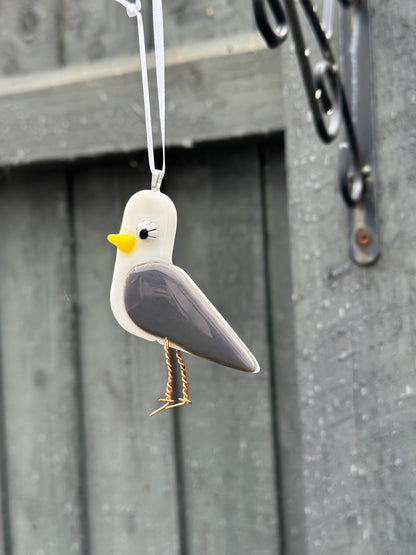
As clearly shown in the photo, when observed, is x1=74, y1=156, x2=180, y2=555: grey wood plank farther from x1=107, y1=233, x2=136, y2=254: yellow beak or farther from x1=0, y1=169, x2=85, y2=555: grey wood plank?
x1=107, y1=233, x2=136, y2=254: yellow beak

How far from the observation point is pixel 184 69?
0.81 m

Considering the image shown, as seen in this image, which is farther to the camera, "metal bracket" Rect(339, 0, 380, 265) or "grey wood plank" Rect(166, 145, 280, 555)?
"grey wood plank" Rect(166, 145, 280, 555)

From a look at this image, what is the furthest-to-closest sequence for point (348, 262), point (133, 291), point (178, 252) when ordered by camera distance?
point (178, 252) < point (348, 262) < point (133, 291)

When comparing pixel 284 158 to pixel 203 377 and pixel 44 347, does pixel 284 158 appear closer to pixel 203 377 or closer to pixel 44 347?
pixel 203 377

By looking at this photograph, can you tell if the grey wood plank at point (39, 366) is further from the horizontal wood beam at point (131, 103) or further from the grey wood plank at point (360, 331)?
the grey wood plank at point (360, 331)

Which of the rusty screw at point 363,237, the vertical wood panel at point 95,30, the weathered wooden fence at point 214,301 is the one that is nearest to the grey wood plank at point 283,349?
the weathered wooden fence at point 214,301

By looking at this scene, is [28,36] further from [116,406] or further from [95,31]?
[116,406]

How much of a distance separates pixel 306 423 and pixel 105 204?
0.36m

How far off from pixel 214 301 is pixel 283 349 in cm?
10

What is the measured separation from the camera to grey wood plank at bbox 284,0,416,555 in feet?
2.37

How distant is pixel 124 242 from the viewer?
0.54 metres

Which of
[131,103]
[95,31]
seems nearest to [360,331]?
[131,103]

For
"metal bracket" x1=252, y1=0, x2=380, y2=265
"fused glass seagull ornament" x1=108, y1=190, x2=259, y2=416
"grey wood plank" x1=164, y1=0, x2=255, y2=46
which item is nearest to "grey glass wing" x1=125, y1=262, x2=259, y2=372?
"fused glass seagull ornament" x1=108, y1=190, x2=259, y2=416

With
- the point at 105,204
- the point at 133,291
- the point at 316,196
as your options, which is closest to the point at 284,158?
the point at 316,196
